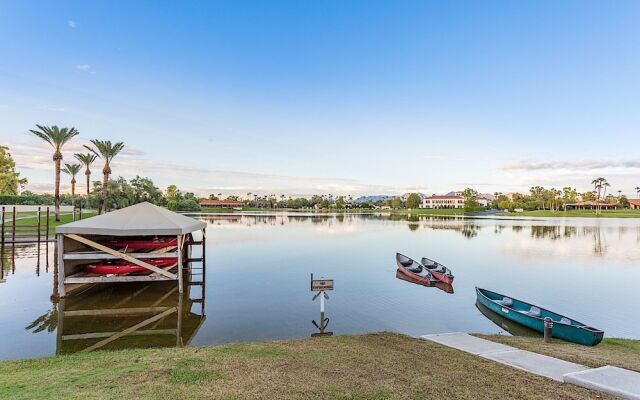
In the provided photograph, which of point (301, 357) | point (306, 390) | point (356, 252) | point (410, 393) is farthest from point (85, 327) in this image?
point (356, 252)

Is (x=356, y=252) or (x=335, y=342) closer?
(x=335, y=342)

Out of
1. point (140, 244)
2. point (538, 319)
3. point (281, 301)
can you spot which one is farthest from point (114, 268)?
point (538, 319)

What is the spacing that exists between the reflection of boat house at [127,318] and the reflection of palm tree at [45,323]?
0.15 m

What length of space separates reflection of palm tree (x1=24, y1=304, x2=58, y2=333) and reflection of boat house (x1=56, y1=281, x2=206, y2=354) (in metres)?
0.15

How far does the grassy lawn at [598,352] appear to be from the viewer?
289 inches

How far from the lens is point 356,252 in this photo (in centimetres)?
3106

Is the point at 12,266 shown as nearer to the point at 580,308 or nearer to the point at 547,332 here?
the point at 547,332

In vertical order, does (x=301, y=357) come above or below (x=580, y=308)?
above

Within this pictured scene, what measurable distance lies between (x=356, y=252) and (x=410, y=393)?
25.7m

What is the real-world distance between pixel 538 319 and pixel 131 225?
622 inches

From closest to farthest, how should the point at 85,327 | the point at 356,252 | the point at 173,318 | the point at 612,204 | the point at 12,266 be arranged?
the point at 85,327 → the point at 173,318 → the point at 12,266 → the point at 356,252 → the point at 612,204

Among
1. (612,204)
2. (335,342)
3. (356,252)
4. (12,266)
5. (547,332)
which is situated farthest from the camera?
(612,204)

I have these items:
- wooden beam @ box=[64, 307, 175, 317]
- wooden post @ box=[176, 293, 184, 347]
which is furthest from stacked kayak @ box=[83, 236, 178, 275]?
wooden post @ box=[176, 293, 184, 347]

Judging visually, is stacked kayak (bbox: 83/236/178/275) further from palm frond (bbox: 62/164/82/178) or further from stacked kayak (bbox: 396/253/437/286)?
palm frond (bbox: 62/164/82/178)
